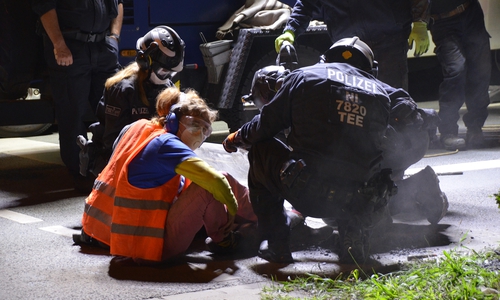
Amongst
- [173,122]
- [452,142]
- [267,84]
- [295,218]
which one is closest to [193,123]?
[173,122]

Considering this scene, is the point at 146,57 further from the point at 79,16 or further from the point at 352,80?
the point at 352,80

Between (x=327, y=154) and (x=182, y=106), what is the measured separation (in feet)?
3.11

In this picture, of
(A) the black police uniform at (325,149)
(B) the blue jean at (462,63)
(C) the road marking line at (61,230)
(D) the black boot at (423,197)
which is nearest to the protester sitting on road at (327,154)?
(A) the black police uniform at (325,149)

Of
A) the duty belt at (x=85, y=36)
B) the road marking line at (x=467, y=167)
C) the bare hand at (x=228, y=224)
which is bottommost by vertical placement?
the road marking line at (x=467, y=167)

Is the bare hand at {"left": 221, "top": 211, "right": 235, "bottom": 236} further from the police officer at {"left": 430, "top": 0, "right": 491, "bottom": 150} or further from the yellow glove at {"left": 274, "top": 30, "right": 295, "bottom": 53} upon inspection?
the police officer at {"left": 430, "top": 0, "right": 491, "bottom": 150}

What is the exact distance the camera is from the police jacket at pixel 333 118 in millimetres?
4352

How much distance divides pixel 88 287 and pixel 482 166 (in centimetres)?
478

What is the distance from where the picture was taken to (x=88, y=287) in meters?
4.24

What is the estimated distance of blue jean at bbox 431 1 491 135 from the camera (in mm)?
8773

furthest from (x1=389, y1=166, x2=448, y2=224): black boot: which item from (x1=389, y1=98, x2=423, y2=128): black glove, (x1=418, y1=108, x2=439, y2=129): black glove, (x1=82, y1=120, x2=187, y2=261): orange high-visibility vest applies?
(x1=82, y1=120, x2=187, y2=261): orange high-visibility vest

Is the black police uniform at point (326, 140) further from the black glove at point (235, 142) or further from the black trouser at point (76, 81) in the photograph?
the black trouser at point (76, 81)

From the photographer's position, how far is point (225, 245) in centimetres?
484

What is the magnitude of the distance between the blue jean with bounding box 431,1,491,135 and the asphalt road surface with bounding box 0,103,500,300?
1.70 metres

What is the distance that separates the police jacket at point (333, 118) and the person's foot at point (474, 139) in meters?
4.71
